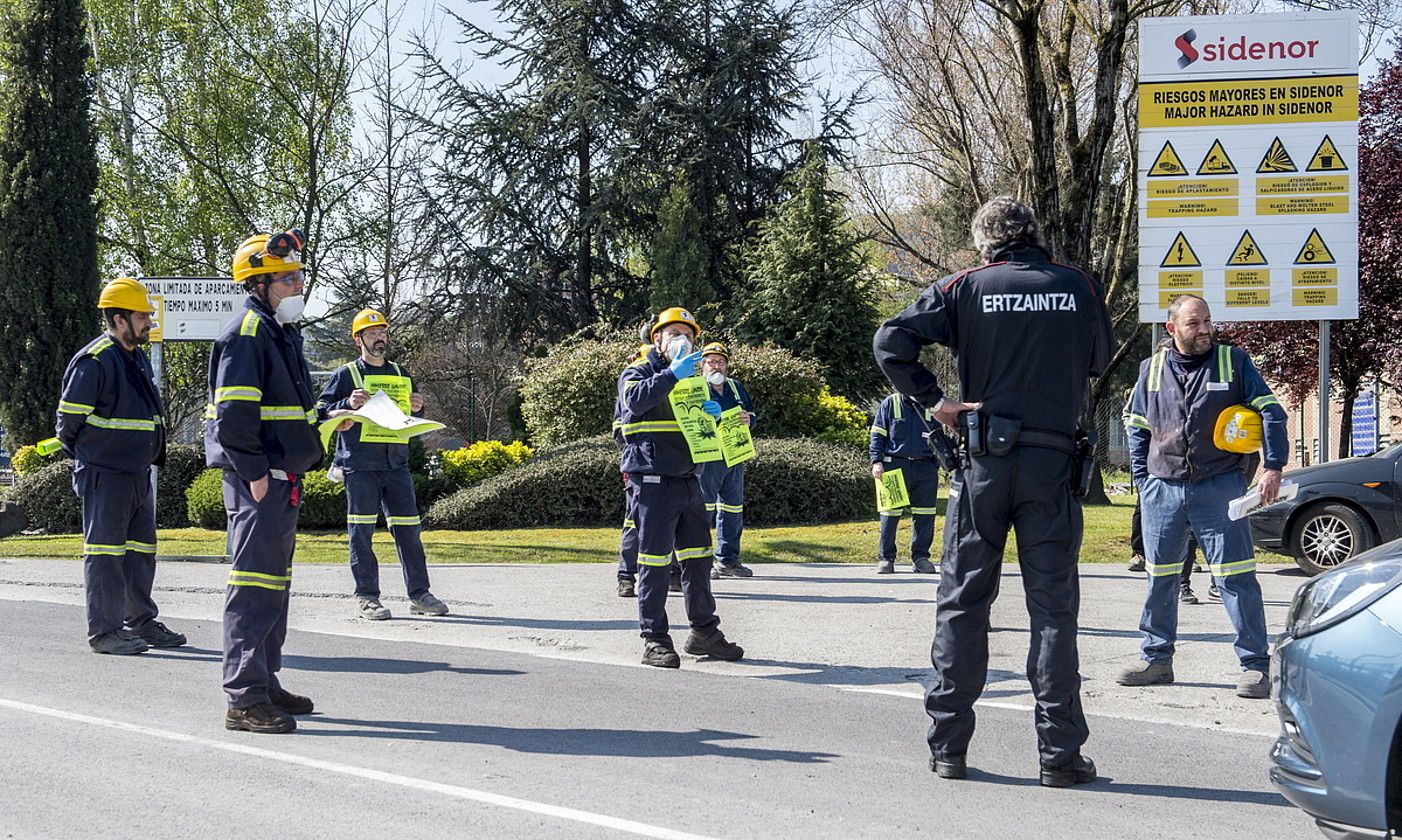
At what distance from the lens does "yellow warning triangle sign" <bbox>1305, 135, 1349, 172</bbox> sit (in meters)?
13.0

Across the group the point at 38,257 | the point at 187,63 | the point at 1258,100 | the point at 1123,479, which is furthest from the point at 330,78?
the point at 1123,479

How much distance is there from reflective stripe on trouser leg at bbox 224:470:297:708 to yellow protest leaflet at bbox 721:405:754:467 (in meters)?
4.68

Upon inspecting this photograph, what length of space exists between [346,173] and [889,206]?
14207mm

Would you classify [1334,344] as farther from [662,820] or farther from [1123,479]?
[662,820]

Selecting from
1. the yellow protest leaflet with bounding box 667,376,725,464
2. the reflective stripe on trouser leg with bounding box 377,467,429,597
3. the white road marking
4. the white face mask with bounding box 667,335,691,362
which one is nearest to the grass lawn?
the reflective stripe on trouser leg with bounding box 377,467,429,597

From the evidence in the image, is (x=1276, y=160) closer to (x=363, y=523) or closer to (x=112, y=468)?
(x=363, y=523)

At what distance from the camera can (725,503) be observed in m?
12.1

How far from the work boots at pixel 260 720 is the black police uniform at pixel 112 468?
2643mm

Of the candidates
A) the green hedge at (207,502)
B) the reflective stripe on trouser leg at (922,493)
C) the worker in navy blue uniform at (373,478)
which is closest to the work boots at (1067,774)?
the worker in navy blue uniform at (373,478)

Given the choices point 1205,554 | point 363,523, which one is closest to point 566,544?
point 363,523

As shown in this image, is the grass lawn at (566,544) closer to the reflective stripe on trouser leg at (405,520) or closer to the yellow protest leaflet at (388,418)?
the reflective stripe on trouser leg at (405,520)

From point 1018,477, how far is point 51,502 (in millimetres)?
16370

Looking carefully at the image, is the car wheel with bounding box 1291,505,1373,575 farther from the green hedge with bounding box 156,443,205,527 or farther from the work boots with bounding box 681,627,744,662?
the green hedge with bounding box 156,443,205,527

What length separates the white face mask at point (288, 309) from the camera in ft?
20.9
